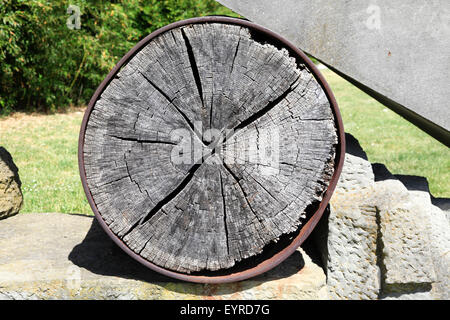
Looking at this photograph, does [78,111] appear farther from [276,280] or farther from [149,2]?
[276,280]

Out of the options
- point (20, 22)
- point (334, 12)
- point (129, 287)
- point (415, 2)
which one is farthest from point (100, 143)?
point (20, 22)

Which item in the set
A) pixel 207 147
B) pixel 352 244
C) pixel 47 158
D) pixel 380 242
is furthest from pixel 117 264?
pixel 47 158

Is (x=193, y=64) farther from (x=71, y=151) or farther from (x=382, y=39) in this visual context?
(x=71, y=151)

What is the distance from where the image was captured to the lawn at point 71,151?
445 centimetres

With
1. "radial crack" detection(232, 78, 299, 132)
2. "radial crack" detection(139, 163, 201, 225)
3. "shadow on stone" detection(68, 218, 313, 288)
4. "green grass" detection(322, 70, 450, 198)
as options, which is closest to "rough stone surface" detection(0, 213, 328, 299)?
"shadow on stone" detection(68, 218, 313, 288)

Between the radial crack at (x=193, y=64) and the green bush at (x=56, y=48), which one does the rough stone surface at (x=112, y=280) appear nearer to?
the radial crack at (x=193, y=64)

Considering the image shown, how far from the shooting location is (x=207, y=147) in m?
2.06

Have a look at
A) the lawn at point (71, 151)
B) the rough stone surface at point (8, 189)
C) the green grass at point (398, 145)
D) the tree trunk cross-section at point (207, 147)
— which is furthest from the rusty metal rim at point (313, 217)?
the green grass at point (398, 145)

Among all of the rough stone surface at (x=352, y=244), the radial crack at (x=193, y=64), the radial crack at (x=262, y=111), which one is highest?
the radial crack at (x=193, y=64)

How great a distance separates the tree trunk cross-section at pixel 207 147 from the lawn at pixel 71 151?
6.85ft

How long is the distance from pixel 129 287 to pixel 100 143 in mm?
674

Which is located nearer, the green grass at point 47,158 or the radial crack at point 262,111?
the radial crack at point 262,111

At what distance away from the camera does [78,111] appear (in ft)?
27.8

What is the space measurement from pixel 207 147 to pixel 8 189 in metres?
1.57
